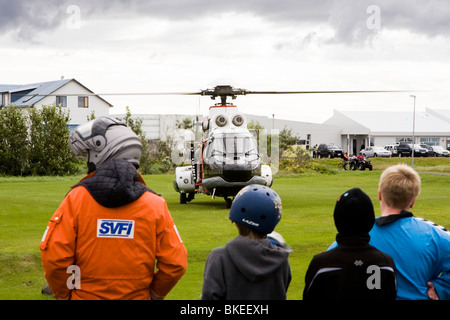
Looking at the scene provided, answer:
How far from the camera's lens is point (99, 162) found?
14.5 feet

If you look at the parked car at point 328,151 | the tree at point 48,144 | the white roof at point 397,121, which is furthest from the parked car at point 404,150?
the tree at point 48,144

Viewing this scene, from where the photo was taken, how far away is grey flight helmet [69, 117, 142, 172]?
4.39 m

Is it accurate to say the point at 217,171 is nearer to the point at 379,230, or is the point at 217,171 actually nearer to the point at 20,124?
the point at 379,230

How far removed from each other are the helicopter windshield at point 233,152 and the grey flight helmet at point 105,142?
15.2 metres

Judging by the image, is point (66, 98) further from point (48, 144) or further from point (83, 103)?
point (48, 144)

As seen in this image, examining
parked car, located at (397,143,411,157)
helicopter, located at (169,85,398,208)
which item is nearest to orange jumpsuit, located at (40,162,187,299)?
helicopter, located at (169,85,398,208)

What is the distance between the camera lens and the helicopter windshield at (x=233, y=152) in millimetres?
19703

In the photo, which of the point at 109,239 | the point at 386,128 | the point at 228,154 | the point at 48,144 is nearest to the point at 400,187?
the point at 109,239

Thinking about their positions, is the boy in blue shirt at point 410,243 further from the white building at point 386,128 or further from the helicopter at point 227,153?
the white building at point 386,128

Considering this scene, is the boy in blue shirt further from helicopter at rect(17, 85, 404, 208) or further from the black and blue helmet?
helicopter at rect(17, 85, 404, 208)

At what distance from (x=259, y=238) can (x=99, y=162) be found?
1.27 m

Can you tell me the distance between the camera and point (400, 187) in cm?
445

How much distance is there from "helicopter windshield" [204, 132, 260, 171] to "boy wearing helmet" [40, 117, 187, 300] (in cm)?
1553
